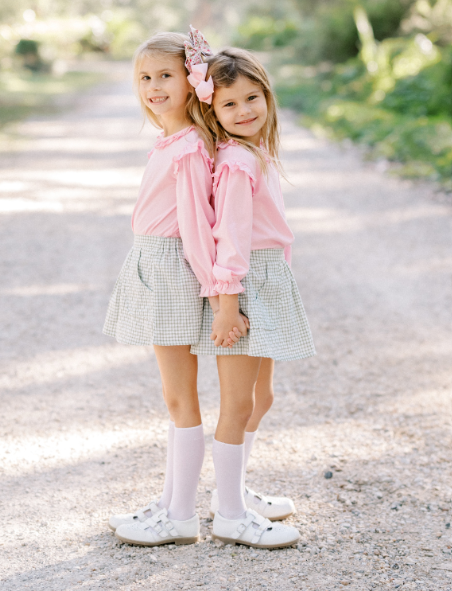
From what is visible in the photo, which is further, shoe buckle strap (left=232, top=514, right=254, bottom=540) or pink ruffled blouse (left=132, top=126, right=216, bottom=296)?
shoe buckle strap (left=232, top=514, right=254, bottom=540)

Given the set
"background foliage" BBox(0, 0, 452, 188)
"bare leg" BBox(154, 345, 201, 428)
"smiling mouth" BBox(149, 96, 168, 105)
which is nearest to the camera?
"smiling mouth" BBox(149, 96, 168, 105)

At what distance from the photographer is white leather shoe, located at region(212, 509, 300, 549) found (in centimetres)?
230

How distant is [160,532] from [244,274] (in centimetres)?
96

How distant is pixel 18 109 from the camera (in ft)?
52.2

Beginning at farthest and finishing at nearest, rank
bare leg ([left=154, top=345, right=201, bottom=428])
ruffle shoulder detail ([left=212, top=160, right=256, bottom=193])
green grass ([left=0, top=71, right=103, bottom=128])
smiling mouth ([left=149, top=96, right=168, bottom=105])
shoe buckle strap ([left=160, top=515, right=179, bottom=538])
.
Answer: green grass ([left=0, top=71, right=103, bottom=128]) < shoe buckle strap ([left=160, top=515, right=179, bottom=538]) < bare leg ([left=154, top=345, right=201, bottom=428]) < smiling mouth ([left=149, top=96, right=168, bottom=105]) < ruffle shoulder detail ([left=212, top=160, right=256, bottom=193])

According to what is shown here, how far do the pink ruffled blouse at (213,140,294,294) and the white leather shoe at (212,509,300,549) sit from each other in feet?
2.72

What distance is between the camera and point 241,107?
81.1 inches

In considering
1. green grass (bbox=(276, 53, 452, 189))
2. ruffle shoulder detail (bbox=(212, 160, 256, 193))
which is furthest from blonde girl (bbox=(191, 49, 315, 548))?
green grass (bbox=(276, 53, 452, 189))

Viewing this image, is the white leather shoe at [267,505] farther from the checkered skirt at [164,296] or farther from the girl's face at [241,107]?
the girl's face at [241,107]

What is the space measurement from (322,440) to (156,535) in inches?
40.5

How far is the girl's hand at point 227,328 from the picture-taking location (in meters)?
2.06

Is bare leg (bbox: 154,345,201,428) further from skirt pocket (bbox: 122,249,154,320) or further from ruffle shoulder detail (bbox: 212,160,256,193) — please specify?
ruffle shoulder detail (bbox: 212,160,256,193)

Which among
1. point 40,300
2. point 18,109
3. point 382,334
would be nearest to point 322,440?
point 382,334

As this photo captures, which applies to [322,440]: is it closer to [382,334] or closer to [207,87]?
[382,334]
